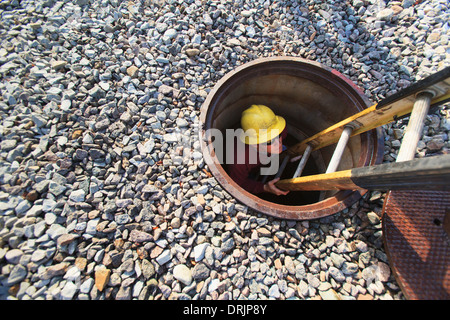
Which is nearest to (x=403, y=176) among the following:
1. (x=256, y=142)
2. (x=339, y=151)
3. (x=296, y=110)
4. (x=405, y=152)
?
(x=405, y=152)

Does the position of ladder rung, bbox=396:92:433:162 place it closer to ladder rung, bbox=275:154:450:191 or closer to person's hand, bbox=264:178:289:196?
ladder rung, bbox=275:154:450:191

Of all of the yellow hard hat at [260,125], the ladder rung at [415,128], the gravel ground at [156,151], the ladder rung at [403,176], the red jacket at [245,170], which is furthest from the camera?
the red jacket at [245,170]

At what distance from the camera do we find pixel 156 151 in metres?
1.96

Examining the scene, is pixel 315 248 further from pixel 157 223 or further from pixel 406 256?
pixel 157 223

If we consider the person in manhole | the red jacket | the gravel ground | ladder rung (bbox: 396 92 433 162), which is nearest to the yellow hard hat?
the person in manhole

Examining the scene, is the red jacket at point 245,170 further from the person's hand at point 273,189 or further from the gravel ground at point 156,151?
the gravel ground at point 156,151

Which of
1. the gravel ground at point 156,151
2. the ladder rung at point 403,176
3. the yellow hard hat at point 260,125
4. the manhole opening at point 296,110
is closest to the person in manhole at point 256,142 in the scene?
the yellow hard hat at point 260,125

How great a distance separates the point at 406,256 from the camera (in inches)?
64.3

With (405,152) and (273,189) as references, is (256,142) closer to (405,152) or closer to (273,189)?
(273,189)

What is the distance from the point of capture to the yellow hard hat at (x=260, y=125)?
2.46 metres

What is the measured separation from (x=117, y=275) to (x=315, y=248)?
1.47 m

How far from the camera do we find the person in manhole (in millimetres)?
2467
